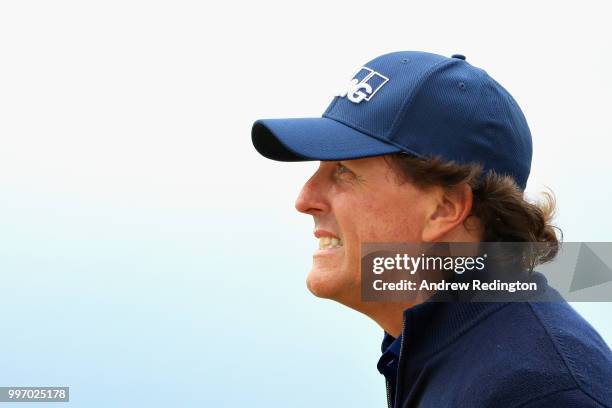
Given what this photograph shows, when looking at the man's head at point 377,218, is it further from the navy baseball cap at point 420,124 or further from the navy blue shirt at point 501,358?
the navy blue shirt at point 501,358

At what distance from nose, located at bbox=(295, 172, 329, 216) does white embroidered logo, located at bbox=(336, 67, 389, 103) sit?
0.79ft

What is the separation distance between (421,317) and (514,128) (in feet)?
1.88

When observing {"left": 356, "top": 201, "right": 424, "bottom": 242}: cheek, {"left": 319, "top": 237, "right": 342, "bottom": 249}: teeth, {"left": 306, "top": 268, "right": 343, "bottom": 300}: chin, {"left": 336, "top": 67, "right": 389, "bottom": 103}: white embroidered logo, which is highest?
{"left": 336, "top": 67, "right": 389, "bottom": 103}: white embroidered logo

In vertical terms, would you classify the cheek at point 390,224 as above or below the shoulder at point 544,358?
above

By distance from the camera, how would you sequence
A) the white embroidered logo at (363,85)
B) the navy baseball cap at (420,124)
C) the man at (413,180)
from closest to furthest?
1. the man at (413,180)
2. the navy baseball cap at (420,124)
3. the white embroidered logo at (363,85)

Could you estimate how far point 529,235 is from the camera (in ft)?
7.29

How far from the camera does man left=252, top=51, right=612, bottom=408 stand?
2.01 metres

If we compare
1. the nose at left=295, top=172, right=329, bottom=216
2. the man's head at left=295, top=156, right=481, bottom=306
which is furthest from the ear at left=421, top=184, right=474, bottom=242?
the nose at left=295, top=172, right=329, bottom=216

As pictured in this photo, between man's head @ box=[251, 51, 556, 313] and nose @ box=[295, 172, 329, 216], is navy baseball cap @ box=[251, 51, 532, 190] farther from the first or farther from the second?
nose @ box=[295, 172, 329, 216]

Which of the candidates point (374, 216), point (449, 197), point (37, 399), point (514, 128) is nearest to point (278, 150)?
point (374, 216)

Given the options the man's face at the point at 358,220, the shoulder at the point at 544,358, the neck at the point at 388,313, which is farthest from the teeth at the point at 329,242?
the shoulder at the point at 544,358

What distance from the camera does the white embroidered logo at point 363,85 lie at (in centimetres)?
222

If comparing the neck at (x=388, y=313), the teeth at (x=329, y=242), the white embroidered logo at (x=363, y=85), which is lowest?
the neck at (x=388, y=313)

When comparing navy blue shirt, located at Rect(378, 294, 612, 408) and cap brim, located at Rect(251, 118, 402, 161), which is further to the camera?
cap brim, located at Rect(251, 118, 402, 161)
